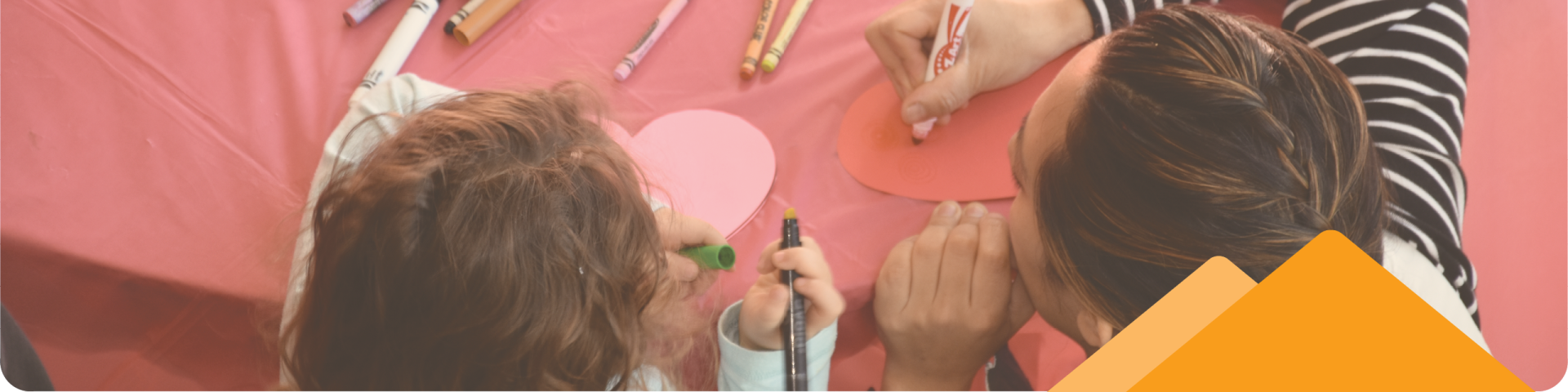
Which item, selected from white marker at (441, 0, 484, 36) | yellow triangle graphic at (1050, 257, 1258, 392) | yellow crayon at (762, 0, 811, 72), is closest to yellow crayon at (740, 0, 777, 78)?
yellow crayon at (762, 0, 811, 72)

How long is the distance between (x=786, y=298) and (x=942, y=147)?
23 centimetres

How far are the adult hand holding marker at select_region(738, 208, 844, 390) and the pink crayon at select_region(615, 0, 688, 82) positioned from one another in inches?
8.8

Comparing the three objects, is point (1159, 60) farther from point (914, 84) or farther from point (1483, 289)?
point (1483, 289)

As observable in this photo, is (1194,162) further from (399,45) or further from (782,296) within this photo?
(399,45)

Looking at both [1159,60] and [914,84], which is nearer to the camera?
[1159,60]

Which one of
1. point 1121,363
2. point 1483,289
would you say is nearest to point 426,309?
point 1121,363

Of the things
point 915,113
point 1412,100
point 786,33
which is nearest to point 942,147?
point 915,113

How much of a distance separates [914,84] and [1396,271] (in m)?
0.40

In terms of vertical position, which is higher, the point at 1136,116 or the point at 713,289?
the point at 1136,116

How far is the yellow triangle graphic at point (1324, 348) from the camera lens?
405 mm

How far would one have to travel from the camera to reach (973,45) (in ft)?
2.18

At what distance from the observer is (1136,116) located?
0.42 meters

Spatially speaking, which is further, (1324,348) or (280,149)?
(280,149)

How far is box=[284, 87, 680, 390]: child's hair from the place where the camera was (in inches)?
15.6
